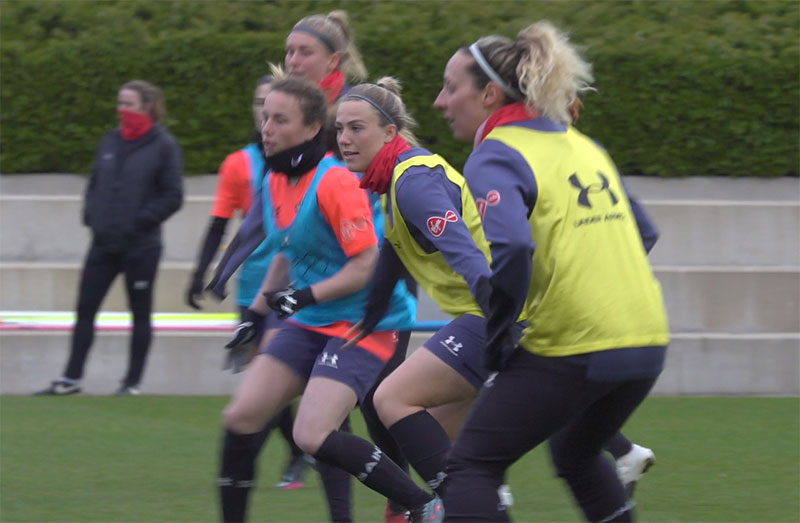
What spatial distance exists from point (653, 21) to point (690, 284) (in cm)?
359

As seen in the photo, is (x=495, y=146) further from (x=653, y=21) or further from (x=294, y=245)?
(x=653, y=21)

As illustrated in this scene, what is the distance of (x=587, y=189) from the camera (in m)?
3.78

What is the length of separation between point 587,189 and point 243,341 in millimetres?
1940

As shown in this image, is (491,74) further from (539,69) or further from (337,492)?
(337,492)

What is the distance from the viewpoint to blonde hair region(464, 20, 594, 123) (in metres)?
3.90

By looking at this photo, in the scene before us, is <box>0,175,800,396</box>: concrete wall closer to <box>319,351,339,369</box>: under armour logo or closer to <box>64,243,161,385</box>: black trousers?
<box>64,243,161,385</box>: black trousers

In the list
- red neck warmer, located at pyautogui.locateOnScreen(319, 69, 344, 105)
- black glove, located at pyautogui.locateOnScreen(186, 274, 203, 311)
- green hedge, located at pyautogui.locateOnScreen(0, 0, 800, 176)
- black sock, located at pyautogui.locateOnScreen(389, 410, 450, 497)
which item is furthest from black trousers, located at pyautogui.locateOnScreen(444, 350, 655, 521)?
green hedge, located at pyautogui.locateOnScreen(0, 0, 800, 176)

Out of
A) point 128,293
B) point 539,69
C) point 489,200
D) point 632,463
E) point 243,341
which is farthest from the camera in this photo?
point 128,293

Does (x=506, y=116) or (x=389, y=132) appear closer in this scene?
(x=506, y=116)

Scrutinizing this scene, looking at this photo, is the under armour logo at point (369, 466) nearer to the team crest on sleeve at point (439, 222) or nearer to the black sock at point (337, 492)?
the black sock at point (337, 492)

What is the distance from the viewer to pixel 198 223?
38.4ft

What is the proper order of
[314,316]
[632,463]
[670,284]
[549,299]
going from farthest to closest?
[670,284] < [632,463] < [314,316] < [549,299]

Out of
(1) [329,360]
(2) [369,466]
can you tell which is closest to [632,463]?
(2) [369,466]

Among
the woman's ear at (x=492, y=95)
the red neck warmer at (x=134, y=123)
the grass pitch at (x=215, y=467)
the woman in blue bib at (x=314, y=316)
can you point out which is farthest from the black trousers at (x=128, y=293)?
the woman's ear at (x=492, y=95)
